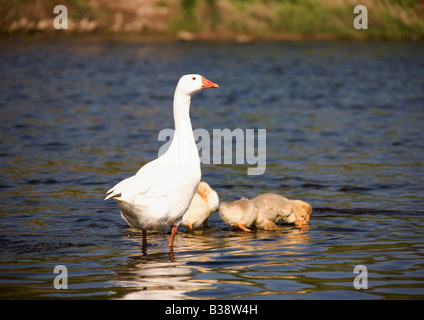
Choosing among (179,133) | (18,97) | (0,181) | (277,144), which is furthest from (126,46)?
(179,133)

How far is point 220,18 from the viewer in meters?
52.1

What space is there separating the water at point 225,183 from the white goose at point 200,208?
0.24 meters

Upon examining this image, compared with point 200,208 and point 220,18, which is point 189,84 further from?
point 220,18

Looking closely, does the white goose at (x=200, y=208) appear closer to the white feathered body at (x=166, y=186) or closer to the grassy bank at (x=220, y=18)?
the white feathered body at (x=166, y=186)

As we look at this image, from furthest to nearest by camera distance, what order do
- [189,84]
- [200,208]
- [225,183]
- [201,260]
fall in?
[225,183] < [200,208] < [189,84] < [201,260]

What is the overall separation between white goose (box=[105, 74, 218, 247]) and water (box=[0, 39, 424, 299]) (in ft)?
1.74

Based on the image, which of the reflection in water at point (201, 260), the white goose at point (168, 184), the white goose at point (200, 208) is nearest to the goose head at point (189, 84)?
the white goose at point (168, 184)

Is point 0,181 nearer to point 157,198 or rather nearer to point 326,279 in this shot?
point 157,198

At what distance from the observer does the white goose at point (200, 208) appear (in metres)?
9.84

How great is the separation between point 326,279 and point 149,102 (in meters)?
17.6

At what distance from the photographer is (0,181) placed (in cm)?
1277

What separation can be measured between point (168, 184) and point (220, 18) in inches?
1775

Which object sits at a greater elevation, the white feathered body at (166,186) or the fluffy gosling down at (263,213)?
the white feathered body at (166,186)

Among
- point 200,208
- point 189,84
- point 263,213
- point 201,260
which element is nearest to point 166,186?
point 201,260
